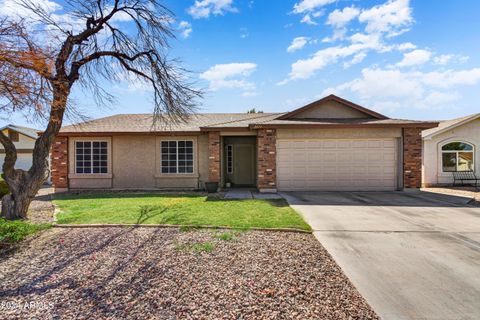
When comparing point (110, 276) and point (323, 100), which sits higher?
point (323, 100)

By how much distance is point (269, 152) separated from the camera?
38.1 ft

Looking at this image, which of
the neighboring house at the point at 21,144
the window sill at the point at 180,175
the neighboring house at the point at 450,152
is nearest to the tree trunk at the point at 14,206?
the window sill at the point at 180,175

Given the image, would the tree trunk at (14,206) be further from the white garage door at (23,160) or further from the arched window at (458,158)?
the arched window at (458,158)

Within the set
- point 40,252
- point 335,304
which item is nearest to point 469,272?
point 335,304

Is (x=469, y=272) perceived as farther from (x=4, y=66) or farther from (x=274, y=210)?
(x=4, y=66)

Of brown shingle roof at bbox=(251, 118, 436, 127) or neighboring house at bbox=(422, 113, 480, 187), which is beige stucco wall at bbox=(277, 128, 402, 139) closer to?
brown shingle roof at bbox=(251, 118, 436, 127)

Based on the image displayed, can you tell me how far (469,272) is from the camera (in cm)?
383

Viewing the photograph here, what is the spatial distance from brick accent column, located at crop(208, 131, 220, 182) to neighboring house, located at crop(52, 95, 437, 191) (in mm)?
46

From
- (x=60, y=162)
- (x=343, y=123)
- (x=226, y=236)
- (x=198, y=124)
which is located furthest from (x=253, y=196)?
(x=60, y=162)

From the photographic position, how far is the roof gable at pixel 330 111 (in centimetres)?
1252

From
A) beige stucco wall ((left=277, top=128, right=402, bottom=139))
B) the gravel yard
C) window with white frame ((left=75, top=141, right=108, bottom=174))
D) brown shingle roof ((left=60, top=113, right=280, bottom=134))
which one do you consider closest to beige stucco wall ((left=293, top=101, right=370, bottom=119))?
beige stucco wall ((left=277, top=128, right=402, bottom=139))

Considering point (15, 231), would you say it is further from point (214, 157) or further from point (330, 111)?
point (330, 111)

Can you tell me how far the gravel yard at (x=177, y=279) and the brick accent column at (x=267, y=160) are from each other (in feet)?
20.5

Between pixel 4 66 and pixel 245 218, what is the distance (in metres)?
5.74
